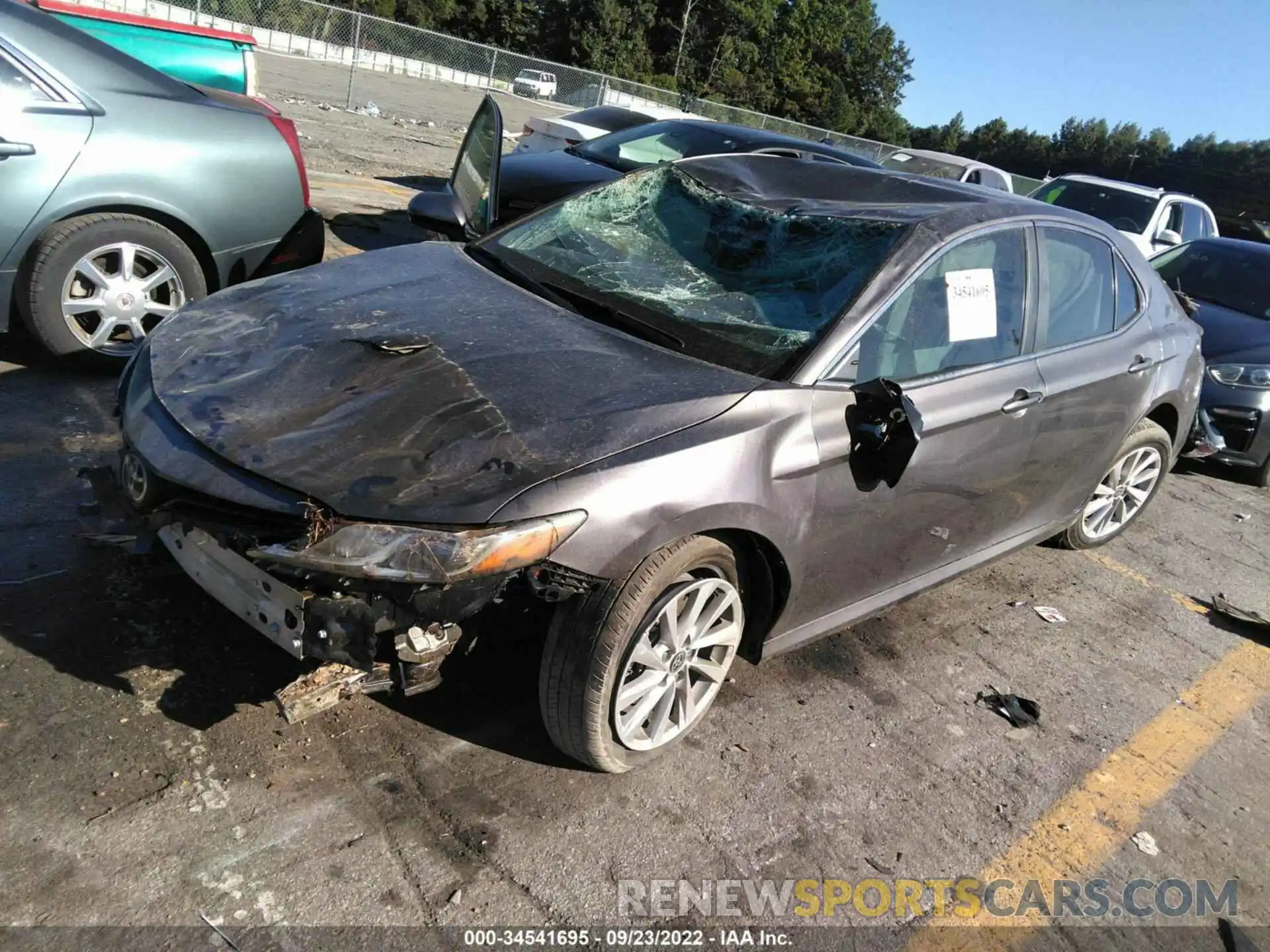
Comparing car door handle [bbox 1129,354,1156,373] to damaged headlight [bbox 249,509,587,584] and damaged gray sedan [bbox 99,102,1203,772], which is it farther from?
damaged headlight [bbox 249,509,587,584]

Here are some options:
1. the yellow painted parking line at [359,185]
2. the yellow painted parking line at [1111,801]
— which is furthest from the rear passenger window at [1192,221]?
the yellow painted parking line at [1111,801]

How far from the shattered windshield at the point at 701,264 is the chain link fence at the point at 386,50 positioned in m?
16.1

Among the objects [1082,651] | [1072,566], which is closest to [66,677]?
[1082,651]

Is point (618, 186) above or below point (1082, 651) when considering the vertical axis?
above

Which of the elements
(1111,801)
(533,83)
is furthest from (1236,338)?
(533,83)

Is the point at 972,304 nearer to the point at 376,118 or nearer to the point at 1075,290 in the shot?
the point at 1075,290

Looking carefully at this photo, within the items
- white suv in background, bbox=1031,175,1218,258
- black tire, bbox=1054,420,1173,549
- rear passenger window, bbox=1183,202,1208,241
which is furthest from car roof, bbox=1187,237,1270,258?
rear passenger window, bbox=1183,202,1208,241

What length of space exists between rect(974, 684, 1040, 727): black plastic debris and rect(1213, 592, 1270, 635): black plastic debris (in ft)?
5.65

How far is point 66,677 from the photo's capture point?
2621 millimetres

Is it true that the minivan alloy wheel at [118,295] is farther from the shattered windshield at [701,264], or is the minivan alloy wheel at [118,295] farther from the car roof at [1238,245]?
the car roof at [1238,245]

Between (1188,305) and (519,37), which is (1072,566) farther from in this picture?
(519,37)

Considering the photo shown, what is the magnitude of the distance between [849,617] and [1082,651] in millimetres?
1485

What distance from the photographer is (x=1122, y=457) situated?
4.54 meters

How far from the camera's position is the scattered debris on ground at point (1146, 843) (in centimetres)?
288
